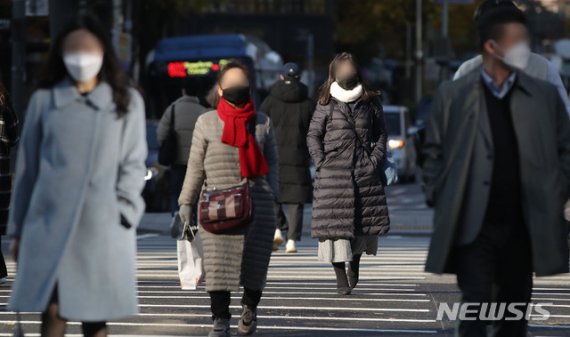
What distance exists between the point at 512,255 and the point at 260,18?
227ft

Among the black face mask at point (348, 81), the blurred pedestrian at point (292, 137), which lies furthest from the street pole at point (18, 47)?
the black face mask at point (348, 81)

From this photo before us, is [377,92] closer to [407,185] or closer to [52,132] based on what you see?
[52,132]

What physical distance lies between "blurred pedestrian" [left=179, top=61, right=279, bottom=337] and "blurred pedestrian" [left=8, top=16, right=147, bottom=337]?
2.40m

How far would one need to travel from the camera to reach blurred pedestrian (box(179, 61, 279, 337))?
9562mm

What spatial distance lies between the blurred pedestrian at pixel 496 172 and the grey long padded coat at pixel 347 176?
5.04m

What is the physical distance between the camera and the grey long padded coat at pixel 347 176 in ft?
41.1

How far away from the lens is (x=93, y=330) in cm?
718

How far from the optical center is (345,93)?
1263 centimetres

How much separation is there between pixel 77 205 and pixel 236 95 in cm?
285

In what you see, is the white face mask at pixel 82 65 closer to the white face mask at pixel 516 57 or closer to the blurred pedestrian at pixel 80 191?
the blurred pedestrian at pixel 80 191

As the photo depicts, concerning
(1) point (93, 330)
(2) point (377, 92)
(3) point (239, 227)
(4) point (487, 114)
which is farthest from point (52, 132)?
(2) point (377, 92)

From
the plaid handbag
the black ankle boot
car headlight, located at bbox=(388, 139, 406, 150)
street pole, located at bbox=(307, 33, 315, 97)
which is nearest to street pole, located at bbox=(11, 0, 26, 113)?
the black ankle boot

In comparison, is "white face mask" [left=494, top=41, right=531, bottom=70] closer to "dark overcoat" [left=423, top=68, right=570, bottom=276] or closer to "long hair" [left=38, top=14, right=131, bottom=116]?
"dark overcoat" [left=423, top=68, right=570, bottom=276]

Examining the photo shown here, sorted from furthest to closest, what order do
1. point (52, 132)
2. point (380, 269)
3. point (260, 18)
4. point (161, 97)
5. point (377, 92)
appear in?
point (260, 18)
point (161, 97)
point (380, 269)
point (377, 92)
point (52, 132)
